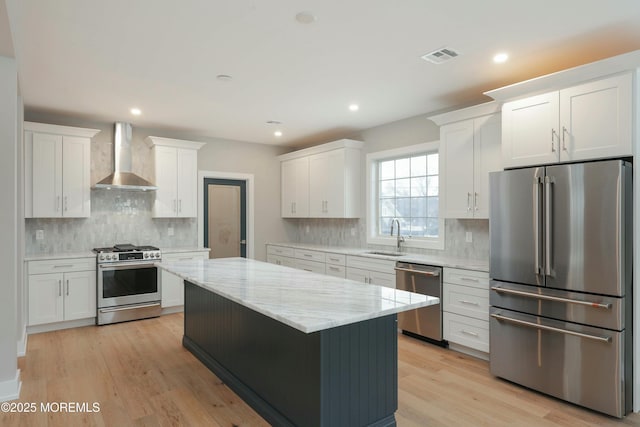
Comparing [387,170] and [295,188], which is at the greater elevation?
[387,170]

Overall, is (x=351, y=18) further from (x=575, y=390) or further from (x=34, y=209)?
(x=34, y=209)

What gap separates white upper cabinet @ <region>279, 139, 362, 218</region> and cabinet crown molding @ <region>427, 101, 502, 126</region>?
5.23 ft

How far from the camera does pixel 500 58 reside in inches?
119

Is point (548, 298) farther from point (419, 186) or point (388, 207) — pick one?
point (388, 207)

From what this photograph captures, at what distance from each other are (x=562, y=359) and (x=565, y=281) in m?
0.57

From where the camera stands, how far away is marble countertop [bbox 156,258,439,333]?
1885 millimetres

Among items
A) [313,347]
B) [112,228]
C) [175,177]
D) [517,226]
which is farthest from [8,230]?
[517,226]

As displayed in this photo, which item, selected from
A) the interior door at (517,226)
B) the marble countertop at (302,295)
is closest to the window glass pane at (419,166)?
the interior door at (517,226)

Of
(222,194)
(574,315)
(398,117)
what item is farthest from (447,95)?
(222,194)

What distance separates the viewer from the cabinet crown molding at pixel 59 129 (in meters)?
4.34

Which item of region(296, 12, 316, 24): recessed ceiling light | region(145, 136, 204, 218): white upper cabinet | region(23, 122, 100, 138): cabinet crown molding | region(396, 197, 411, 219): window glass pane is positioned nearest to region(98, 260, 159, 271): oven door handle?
region(145, 136, 204, 218): white upper cabinet

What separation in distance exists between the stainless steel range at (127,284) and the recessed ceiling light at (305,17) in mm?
3607

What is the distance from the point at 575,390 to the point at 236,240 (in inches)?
193

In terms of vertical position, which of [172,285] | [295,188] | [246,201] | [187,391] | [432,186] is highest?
[295,188]
